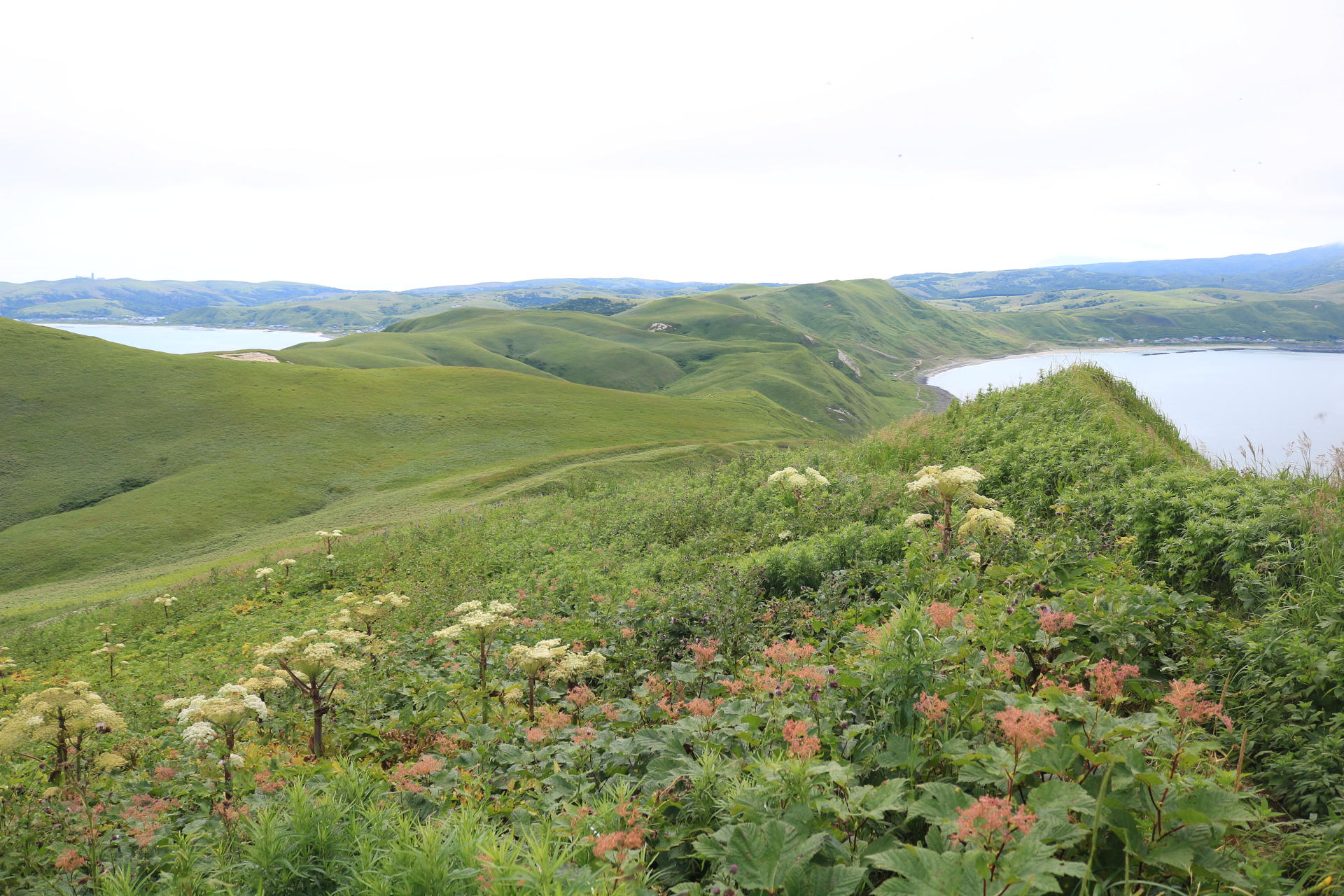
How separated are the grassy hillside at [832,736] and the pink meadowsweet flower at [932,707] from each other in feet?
0.07

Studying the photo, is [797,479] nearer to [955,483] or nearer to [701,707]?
[955,483]

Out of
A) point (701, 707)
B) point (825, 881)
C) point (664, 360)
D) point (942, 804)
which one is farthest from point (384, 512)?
point (664, 360)

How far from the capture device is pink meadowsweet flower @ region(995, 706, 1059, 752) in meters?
3.11

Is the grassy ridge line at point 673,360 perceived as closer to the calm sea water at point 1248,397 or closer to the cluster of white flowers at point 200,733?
the calm sea water at point 1248,397

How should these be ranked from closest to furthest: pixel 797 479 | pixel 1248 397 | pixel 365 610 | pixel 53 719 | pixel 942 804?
pixel 942 804
pixel 53 719
pixel 365 610
pixel 797 479
pixel 1248 397

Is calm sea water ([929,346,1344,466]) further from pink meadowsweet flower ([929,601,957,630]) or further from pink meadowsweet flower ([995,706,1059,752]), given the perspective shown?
pink meadowsweet flower ([995,706,1059,752])

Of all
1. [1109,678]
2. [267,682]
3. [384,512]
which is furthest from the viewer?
[384,512]

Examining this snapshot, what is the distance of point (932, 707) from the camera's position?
152 inches

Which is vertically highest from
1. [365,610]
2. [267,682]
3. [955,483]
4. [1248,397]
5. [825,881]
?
[955,483]

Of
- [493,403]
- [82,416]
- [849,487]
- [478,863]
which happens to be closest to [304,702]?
[478,863]

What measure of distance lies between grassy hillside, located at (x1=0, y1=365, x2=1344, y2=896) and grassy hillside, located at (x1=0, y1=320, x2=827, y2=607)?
34.3 metres

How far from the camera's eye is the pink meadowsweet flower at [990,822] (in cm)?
269

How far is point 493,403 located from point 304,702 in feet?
228

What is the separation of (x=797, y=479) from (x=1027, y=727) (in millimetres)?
9303
